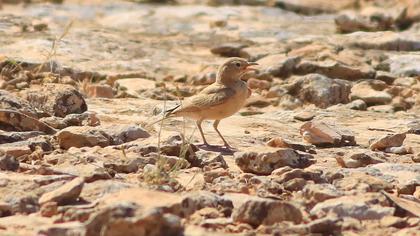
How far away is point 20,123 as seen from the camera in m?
8.09

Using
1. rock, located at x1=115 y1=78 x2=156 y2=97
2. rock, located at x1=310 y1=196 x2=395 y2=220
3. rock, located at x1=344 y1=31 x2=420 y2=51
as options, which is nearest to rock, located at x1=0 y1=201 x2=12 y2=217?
rock, located at x1=310 y1=196 x2=395 y2=220

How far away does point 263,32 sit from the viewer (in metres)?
15.0

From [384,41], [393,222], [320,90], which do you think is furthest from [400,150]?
[384,41]

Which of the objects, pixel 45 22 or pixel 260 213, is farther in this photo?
pixel 45 22

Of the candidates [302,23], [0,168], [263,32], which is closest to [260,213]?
[0,168]

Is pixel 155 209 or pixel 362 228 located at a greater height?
pixel 155 209

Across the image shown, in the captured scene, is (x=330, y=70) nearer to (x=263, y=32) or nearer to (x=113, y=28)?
(x=263, y=32)

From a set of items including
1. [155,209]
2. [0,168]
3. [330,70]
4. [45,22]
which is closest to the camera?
[155,209]

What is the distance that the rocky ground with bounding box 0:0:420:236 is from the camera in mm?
5523

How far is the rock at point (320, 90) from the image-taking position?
35.5ft

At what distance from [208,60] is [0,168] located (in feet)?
22.8

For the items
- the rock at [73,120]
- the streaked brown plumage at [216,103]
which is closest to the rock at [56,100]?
the rock at [73,120]

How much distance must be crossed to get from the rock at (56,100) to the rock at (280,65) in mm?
3552

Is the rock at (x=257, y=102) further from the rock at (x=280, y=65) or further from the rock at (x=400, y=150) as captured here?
the rock at (x=400, y=150)
